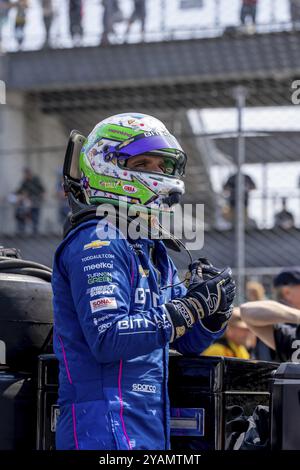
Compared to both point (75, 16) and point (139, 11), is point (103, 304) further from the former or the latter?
point (75, 16)

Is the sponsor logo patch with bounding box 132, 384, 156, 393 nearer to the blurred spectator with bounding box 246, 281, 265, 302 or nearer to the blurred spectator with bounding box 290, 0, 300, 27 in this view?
the blurred spectator with bounding box 246, 281, 265, 302

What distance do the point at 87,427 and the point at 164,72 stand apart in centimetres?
1173

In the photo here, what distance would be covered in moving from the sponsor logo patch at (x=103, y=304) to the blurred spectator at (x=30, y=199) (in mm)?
8945

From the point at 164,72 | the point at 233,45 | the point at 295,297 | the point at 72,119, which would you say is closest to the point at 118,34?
the point at 164,72

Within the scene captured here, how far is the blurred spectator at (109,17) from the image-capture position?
13.1 metres

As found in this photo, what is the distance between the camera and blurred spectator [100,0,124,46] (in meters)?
13.1

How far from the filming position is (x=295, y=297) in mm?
5457

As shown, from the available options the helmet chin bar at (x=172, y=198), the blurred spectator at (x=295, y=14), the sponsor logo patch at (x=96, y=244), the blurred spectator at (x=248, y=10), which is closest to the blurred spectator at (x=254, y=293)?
the helmet chin bar at (x=172, y=198)

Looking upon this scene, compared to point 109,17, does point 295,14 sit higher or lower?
lower

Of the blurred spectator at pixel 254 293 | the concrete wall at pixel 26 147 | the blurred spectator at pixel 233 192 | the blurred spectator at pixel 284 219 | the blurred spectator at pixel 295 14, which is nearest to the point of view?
the blurred spectator at pixel 254 293

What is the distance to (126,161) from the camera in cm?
313

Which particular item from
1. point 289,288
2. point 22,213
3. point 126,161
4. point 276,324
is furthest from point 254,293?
point 22,213

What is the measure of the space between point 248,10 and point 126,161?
9.97 metres

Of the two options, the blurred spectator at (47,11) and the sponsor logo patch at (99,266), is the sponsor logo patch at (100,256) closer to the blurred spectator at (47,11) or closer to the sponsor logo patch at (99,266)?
the sponsor logo patch at (99,266)
